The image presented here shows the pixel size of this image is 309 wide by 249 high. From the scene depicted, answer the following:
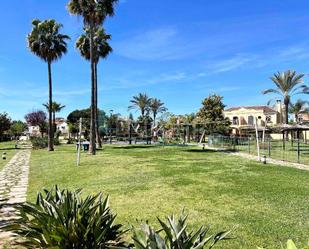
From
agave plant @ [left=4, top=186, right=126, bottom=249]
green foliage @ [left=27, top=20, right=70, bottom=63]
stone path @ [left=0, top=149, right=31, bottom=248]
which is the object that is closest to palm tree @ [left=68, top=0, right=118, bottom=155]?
green foliage @ [left=27, top=20, right=70, bottom=63]

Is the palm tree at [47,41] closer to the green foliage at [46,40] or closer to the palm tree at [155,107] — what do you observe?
the green foliage at [46,40]

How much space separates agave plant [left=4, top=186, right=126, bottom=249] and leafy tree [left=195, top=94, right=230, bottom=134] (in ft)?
171

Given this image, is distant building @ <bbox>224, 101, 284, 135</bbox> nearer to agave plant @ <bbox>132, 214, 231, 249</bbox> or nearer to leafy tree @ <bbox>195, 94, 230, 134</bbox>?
leafy tree @ <bbox>195, 94, 230, 134</bbox>

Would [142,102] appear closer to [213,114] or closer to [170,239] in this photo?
[213,114]

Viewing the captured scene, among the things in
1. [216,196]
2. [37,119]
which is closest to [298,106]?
[37,119]

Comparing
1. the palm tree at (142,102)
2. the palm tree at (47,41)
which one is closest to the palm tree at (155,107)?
the palm tree at (142,102)

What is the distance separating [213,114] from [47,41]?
105 ft

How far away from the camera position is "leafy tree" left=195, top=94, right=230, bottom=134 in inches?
2234

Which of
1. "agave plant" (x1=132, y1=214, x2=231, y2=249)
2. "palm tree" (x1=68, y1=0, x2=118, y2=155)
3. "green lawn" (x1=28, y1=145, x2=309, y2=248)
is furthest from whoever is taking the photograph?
"palm tree" (x1=68, y1=0, x2=118, y2=155)

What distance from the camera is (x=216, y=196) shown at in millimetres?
9430

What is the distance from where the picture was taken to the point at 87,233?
4.63 metres

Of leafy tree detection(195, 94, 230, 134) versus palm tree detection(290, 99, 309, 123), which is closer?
leafy tree detection(195, 94, 230, 134)

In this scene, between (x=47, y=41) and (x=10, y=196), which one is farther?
(x=47, y=41)

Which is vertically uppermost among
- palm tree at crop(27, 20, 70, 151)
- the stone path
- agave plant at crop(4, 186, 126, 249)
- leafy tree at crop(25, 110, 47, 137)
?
palm tree at crop(27, 20, 70, 151)
